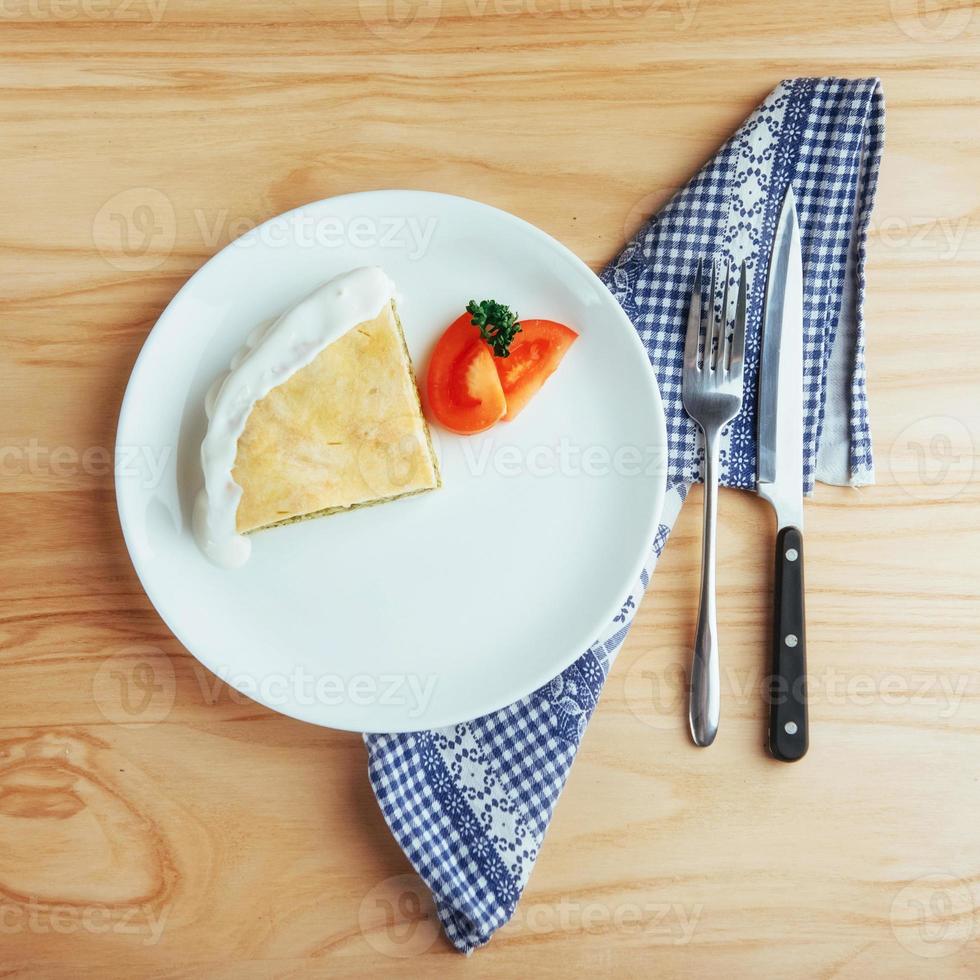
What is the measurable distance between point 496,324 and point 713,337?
1.81ft

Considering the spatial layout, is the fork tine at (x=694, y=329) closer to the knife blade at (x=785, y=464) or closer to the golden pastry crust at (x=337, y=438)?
the knife blade at (x=785, y=464)

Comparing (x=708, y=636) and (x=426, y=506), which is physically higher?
(x=426, y=506)

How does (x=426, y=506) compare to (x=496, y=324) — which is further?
(x=426, y=506)

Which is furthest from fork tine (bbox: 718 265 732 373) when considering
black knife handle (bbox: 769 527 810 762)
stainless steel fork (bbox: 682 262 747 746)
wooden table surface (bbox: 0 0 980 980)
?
black knife handle (bbox: 769 527 810 762)

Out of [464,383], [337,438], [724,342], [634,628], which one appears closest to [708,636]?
[634,628]

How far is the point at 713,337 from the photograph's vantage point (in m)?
2.21

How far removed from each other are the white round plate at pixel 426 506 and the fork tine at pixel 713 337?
19 cm

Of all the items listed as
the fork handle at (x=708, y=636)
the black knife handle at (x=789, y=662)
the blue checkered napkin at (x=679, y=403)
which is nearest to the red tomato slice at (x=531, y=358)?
the blue checkered napkin at (x=679, y=403)

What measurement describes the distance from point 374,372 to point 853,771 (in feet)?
5.08

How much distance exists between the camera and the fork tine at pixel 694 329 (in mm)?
2217

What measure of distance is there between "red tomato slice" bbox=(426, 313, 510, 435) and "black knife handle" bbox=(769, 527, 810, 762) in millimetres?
808

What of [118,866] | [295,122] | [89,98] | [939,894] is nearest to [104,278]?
[89,98]

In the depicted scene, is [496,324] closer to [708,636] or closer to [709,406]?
[709,406]

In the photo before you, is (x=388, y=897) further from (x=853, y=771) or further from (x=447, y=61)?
(x=447, y=61)
